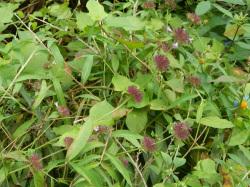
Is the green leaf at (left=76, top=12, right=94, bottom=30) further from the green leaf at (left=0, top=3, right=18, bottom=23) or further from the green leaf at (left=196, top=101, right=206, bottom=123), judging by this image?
the green leaf at (left=196, top=101, right=206, bottom=123)

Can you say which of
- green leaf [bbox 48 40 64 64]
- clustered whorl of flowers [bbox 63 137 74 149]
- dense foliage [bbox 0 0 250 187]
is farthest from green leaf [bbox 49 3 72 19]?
clustered whorl of flowers [bbox 63 137 74 149]

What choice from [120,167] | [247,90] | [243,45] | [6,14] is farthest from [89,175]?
[243,45]

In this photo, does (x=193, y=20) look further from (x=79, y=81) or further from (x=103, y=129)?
(x=103, y=129)

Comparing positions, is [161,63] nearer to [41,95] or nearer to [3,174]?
[41,95]

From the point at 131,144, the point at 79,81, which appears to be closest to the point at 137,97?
the point at 131,144

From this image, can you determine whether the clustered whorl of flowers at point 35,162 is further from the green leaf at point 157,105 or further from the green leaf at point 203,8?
the green leaf at point 203,8

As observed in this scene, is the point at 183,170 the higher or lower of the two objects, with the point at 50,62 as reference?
lower
